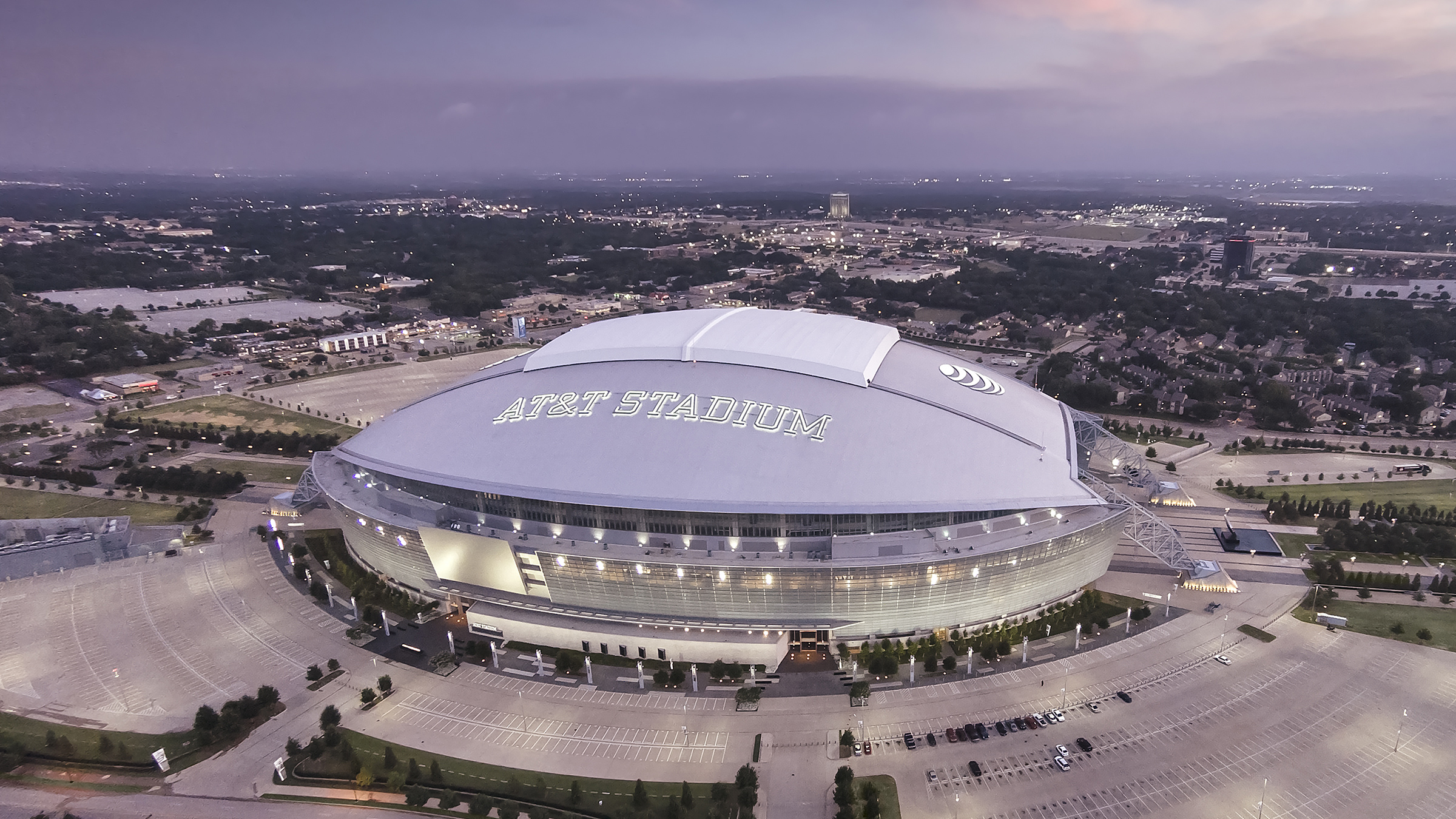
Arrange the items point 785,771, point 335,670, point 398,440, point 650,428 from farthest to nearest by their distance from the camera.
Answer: point 398,440 → point 650,428 → point 335,670 → point 785,771

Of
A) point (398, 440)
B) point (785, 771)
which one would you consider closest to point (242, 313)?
point (398, 440)

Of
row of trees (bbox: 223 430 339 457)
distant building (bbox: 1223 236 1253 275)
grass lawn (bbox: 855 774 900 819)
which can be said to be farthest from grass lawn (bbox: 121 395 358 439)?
distant building (bbox: 1223 236 1253 275)

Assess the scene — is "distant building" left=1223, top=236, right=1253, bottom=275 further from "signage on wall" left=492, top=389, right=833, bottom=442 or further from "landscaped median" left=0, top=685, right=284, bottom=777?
"landscaped median" left=0, top=685, right=284, bottom=777

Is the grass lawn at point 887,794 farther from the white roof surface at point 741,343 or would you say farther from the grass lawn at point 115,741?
the grass lawn at point 115,741

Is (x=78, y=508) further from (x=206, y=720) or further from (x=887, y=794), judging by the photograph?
(x=887, y=794)

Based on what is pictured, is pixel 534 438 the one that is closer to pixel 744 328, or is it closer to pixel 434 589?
pixel 434 589

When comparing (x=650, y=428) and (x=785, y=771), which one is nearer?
(x=785, y=771)

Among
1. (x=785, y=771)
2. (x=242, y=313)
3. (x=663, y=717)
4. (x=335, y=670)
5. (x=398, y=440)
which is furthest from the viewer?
(x=242, y=313)
